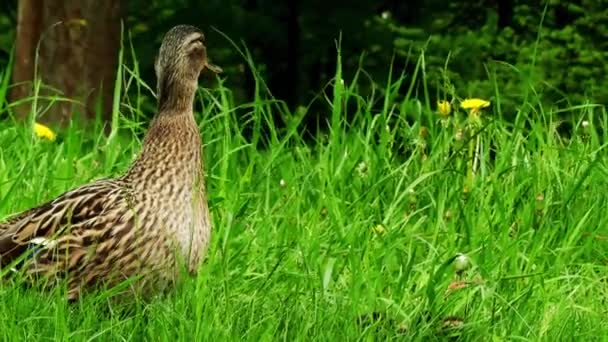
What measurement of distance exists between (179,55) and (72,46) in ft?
20.8

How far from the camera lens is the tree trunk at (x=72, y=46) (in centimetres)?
1122

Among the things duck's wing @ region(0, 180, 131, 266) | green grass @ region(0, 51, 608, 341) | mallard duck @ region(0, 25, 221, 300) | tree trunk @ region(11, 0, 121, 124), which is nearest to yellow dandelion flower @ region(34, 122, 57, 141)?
green grass @ region(0, 51, 608, 341)

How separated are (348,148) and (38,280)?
7.24 ft

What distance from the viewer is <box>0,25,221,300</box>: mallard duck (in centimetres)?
463

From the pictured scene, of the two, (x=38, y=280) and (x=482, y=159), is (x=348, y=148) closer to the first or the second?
(x=482, y=159)

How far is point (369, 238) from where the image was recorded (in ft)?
18.1

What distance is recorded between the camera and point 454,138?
21.7 feet

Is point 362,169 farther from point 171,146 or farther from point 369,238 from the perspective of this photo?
point 171,146

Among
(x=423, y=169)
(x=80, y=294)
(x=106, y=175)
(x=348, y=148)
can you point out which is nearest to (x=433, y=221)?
(x=423, y=169)

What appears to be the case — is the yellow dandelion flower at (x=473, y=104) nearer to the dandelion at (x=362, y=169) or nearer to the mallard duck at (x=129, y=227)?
the dandelion at (x=362, y=169)

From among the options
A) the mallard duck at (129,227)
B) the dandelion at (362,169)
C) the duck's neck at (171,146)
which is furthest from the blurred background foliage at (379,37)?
the mallard duck at (129,227)

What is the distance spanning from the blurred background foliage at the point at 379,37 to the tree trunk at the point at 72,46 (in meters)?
2.86

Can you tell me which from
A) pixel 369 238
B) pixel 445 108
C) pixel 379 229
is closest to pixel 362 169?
pixel 445 108

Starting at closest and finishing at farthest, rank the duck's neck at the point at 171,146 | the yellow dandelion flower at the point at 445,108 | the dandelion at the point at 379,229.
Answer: the duck's neck at the point at 171,146 → the dandelion at the point at 379,229 → the yellow dandelion flower at the point at 445,108
